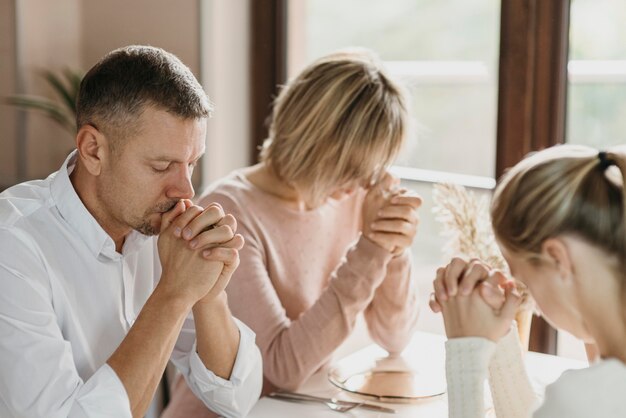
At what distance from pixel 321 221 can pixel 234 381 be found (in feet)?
2.10

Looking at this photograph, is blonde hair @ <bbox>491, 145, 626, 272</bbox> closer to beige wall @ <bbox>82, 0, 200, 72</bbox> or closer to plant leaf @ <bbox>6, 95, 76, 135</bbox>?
beige wall @ <bbox>82, 0, 200, 72</bbox>

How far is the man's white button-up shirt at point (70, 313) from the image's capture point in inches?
51.4

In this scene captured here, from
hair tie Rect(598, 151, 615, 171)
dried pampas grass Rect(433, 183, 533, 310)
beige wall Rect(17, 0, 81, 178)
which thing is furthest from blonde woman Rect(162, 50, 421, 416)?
beige wall Rect(17, 0, 81, 178)

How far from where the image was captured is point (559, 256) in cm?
117

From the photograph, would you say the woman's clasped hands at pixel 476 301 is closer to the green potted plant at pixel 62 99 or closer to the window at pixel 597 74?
the window at pixel 597 74

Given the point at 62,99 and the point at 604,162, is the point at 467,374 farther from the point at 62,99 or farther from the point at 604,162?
the point at 62,99

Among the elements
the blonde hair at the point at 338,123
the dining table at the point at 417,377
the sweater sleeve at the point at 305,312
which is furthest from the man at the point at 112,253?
the blonde hair at the point at 338,123

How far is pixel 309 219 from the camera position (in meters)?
2.13

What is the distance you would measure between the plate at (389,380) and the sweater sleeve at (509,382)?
0.24 m

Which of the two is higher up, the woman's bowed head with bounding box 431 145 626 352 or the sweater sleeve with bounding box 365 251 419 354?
the woman's bowed head with bounding box 431 145 626 352

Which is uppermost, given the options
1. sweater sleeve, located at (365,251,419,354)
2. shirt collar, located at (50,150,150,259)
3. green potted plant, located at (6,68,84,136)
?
green potted plant, located at (6,68,84,136)

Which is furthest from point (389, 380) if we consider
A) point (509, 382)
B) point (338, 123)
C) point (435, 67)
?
point (435, 67)

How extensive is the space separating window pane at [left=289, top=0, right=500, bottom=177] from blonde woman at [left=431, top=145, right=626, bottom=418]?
1060 millimetres

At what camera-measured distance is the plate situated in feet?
5.53
